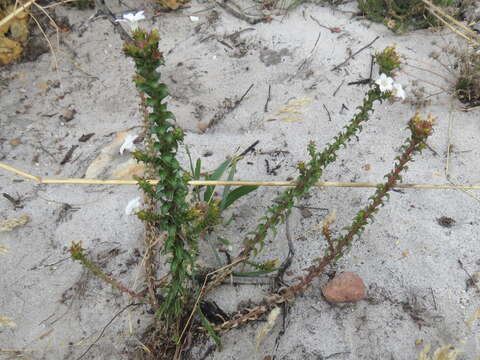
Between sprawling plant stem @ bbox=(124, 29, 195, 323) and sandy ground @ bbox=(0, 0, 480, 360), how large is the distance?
452mm

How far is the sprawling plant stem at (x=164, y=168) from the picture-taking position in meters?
1.27

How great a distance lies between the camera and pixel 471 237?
230 centimetres

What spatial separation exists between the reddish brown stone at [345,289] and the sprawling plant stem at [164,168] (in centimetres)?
77

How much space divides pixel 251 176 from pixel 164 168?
1.30 m

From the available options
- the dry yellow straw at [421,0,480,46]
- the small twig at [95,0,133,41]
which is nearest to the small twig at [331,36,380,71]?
the dry yellow straw at [421,0,480,46]

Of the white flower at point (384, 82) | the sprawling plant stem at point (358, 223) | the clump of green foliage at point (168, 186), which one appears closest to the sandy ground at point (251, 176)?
the sprawling plant stem at point (358, 223)

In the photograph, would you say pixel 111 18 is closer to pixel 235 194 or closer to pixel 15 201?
pixel 15 201

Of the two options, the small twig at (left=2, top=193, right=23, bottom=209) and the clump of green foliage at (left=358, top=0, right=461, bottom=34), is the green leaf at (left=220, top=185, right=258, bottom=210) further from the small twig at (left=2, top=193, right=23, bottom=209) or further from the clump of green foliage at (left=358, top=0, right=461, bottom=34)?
the clump of green foliage at (left=358, top=0, right=461, bottom=34)

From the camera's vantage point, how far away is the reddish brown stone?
2074 mm

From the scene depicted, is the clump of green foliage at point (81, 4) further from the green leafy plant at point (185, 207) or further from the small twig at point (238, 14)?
the green leafy plant at point (185, 207)

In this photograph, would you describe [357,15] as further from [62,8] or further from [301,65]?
[62,8]

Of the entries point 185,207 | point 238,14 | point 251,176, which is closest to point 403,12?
point 238,14

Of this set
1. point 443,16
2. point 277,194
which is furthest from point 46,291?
point 443,16

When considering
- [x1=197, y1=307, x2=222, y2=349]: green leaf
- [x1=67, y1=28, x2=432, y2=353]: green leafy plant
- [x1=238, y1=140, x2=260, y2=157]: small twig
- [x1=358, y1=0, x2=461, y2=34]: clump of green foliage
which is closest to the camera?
[x1=67, y1=28, x2=432, y2=353]: green leafy plant
